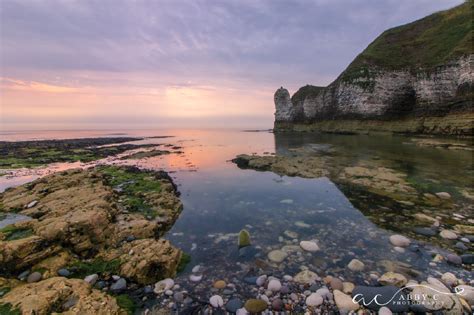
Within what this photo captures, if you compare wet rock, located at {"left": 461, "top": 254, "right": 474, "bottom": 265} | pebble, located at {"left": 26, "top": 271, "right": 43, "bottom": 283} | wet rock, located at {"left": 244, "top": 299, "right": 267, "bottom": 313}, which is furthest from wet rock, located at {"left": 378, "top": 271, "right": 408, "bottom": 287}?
pebble, located at {"left": 26, "top": 271, "right": 43, "bottom": 283}

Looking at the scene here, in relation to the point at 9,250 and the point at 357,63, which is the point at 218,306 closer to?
the point at 9,250

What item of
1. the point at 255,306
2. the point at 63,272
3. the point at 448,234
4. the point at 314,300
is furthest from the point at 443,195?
the point at 63,272

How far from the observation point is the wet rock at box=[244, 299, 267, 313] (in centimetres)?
455

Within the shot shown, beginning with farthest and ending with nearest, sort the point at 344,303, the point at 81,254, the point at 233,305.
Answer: the point at 81,254 → the point at 233,305 → the point at 344,303

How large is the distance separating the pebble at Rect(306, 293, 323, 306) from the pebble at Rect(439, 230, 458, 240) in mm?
5650

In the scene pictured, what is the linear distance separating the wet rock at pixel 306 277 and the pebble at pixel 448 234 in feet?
16.9

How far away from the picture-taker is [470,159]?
21.8 metres

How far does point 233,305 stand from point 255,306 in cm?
47

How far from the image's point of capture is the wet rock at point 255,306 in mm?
4555

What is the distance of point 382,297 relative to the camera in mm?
4684

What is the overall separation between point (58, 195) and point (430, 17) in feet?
355

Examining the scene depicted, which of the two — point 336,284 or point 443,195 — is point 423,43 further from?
point 336,284

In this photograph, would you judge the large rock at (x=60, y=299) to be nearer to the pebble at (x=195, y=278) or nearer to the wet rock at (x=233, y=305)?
the pebble at (x=195, y=278)

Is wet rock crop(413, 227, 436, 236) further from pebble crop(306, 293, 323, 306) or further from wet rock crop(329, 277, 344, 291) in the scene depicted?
pebble crop(306, 293, 323, 306)
